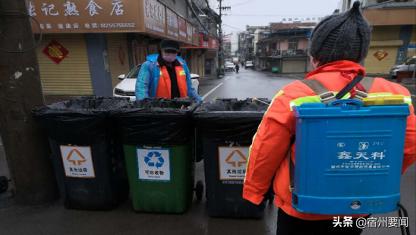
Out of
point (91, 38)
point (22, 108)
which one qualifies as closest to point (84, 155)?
point (22, 108)

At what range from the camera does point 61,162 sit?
3.33 m

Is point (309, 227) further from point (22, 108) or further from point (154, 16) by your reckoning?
point (154, 16)

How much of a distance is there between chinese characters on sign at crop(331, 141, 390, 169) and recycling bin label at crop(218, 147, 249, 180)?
68.7 inches

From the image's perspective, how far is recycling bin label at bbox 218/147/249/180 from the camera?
303cm

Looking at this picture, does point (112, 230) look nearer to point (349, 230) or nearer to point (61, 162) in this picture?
point (61, 162)

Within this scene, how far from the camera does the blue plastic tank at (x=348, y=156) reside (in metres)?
1.25

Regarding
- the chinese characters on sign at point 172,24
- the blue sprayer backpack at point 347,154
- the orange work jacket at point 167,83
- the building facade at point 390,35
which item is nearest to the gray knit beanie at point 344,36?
the blue sprayer backpack at point 347,154

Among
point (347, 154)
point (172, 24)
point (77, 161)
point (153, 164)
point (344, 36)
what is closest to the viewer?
point (347, 154)

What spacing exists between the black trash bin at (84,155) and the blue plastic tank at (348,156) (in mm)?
2346

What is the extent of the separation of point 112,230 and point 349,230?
2349 millimetres

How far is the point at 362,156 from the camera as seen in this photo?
1.28 meters

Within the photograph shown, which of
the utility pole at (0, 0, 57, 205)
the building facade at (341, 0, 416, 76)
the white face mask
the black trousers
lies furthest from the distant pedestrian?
the building facade at (341, 0, 416, 76)

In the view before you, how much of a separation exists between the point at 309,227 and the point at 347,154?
1.69 feet

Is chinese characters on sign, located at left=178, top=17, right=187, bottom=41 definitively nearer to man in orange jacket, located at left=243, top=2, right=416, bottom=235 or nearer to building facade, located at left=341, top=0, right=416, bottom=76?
building facade, located at left=341, top=0, right=416, bottom=76
